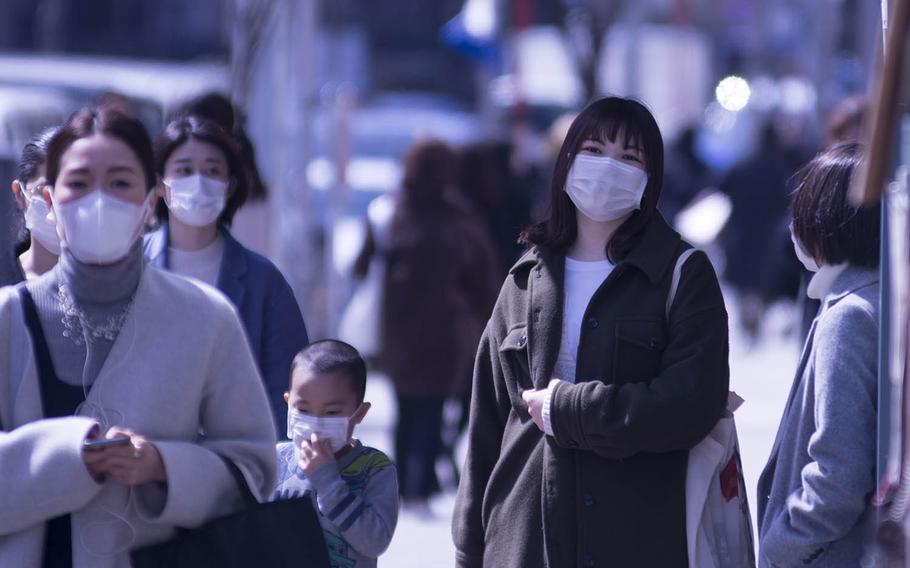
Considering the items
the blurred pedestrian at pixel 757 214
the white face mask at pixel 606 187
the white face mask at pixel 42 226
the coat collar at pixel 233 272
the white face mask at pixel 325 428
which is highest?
the white face mask at pixel 606 187

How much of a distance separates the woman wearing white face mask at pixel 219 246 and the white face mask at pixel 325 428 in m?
0.72

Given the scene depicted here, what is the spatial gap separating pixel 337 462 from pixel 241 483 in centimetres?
71

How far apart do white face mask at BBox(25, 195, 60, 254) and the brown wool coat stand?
1.15 metres

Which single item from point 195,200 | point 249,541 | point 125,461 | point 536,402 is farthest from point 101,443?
point 195,200

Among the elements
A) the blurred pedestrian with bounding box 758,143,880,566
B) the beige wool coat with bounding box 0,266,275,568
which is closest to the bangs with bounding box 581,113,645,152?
the blurred pedestrian with bounding box 758,143,880,566

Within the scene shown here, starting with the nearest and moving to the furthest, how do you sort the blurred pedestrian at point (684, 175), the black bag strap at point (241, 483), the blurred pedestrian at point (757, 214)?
the black bag strap at point (241, 483), the blurred pedestrian at point (757, 214), the blurred pedestrian at point (684, 175)

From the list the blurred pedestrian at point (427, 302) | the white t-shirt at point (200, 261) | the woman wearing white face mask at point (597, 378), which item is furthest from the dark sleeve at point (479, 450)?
the blurred pedestrian at point (427, 302)

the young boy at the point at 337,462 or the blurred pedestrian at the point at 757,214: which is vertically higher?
the young boy at the point at 337,462

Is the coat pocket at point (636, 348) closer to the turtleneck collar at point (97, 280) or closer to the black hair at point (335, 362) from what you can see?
the black hair at point (335, 362)

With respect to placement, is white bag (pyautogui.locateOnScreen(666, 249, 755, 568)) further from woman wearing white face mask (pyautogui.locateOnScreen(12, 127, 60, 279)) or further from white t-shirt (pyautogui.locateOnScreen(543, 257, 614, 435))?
woman wearing white face mask (pyautogui.locateOnScreen(12, 127, 60, 279))

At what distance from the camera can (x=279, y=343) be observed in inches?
189

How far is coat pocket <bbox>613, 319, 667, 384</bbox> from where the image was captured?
3.90 m

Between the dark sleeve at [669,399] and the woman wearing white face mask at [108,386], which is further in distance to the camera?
the dark sleeve at [669,399]

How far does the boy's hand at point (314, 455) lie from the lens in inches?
155
